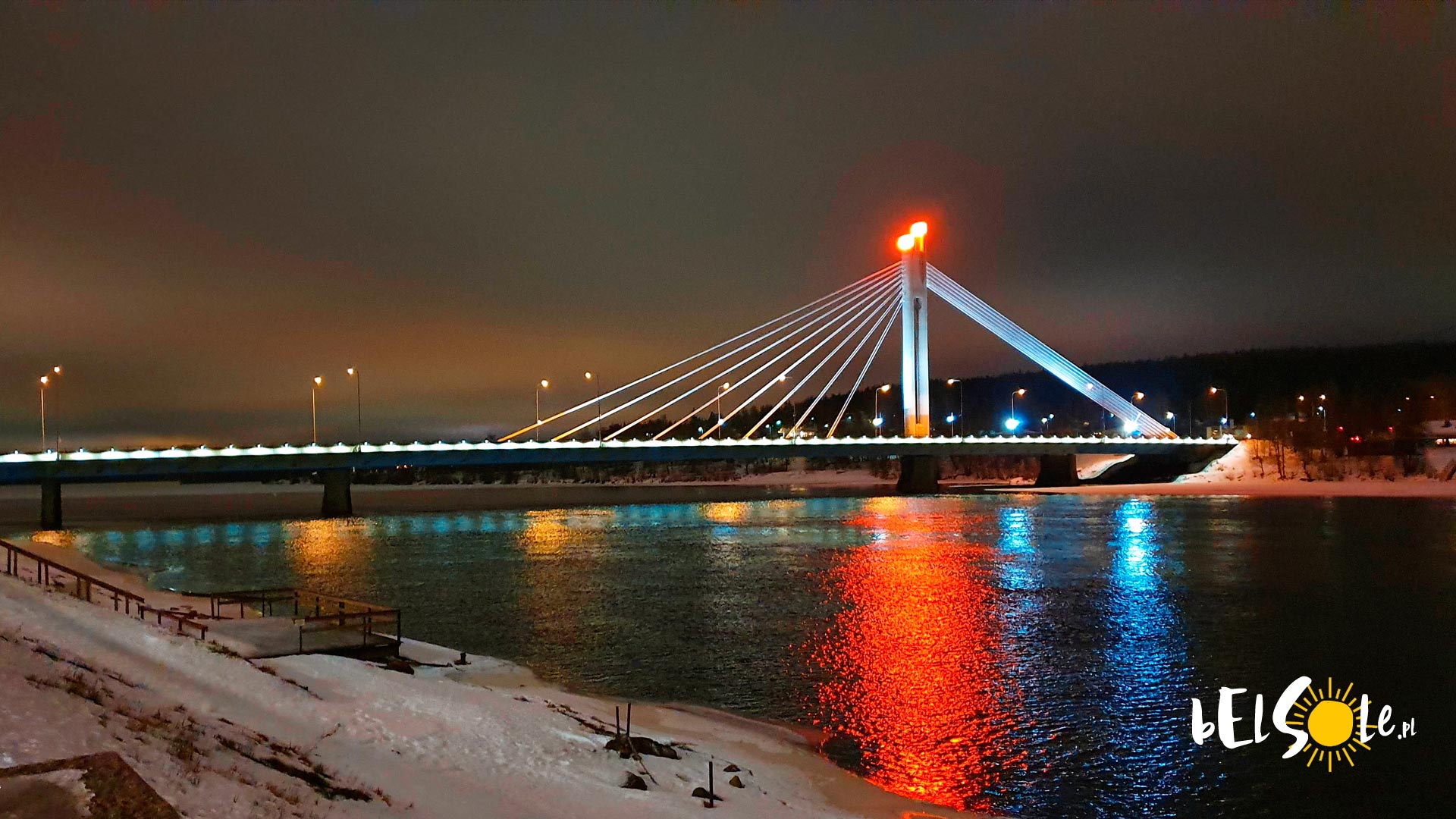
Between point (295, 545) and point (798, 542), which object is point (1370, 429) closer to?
point (798, 542)

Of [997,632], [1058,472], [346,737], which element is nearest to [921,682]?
[997,632]

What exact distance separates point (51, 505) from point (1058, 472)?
88.4 meters

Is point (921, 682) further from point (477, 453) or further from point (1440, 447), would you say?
point (1440, 447)

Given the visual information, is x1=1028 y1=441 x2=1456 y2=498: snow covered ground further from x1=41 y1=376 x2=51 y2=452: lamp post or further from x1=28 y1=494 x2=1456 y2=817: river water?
x1=41 y1=376 x2=51 y2=452: lamp post

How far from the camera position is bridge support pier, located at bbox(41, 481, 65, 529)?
67.9m

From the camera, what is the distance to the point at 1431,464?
9306 centimetres

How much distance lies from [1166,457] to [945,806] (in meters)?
104

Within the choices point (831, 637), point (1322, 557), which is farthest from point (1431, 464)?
point (831, 637)

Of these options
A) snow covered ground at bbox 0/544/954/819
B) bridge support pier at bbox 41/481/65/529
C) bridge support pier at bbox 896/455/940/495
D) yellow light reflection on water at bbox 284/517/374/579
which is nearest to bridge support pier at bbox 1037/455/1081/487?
bridge support pier at bbox 896/455/940/495

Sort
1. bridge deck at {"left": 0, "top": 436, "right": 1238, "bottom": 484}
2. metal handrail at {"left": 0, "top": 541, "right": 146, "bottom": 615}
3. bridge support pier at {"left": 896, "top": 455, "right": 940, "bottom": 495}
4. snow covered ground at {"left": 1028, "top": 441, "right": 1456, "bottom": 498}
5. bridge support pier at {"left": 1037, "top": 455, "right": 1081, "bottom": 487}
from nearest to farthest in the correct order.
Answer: metal handrail at {"left": 0, "top": 541, "right": 146, "bottom": 615} < bridge deck at {"left": 0, "top": 436, "right": 1238, "bottom": 484} < snow covered ground at {"left": 1028, "top": 441, "right": 1456, "bottom": 498} < bridge support pier at {"left": 896, "top": 455, "right": 940, "bottom": 495} < bridge support pier at {"left": 1037, "top": 455, "right": 1081, "bottom": 487}

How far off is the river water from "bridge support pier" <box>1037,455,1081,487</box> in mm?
55062

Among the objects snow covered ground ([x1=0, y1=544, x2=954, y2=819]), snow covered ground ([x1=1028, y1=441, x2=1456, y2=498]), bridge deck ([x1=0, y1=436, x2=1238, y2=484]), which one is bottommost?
snow covered ground ([x1=1028, y1=441, x2=1456, y2=498])

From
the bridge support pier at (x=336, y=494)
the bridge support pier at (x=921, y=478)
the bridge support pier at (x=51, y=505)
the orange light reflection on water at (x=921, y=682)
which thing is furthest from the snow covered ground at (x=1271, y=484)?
the bridge support pier at (x=51, y=505)

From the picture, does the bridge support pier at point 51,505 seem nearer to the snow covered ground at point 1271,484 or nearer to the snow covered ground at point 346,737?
the snow covered ground at point 346,737
